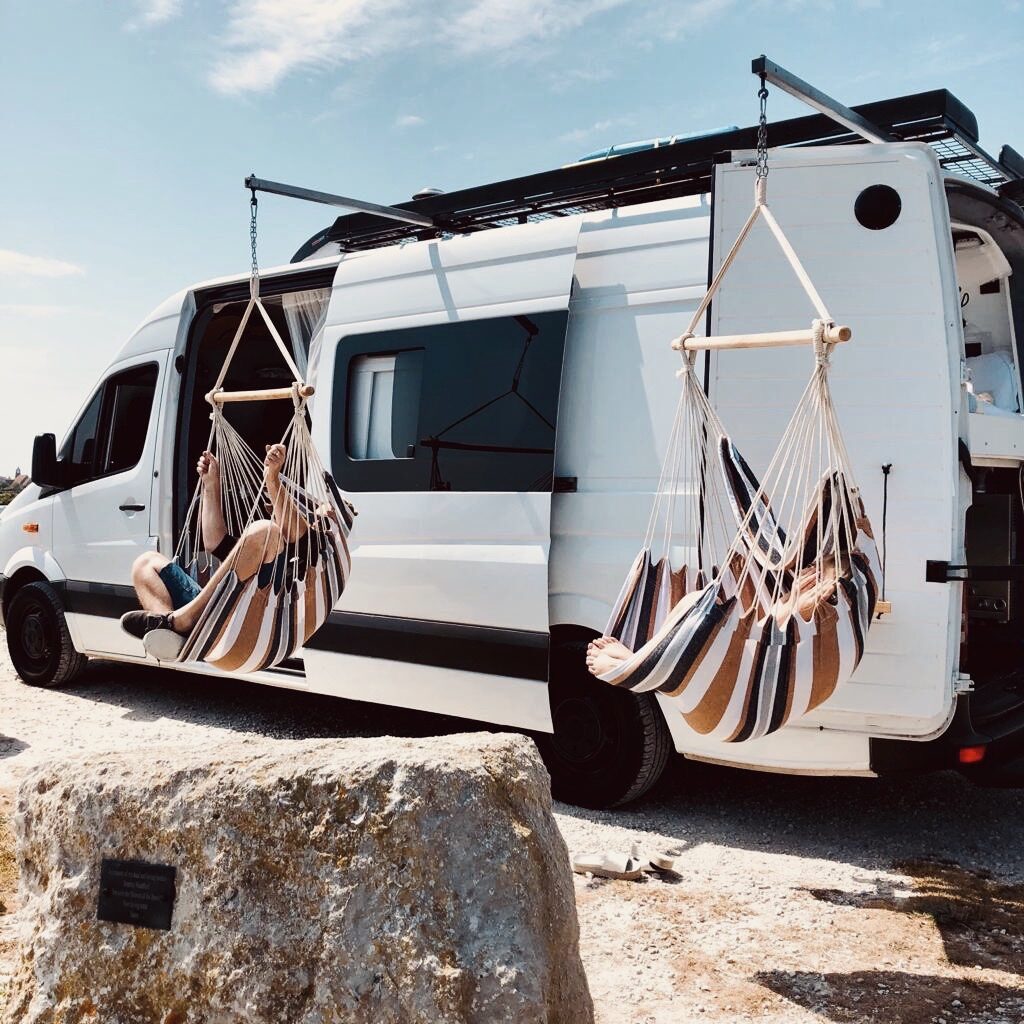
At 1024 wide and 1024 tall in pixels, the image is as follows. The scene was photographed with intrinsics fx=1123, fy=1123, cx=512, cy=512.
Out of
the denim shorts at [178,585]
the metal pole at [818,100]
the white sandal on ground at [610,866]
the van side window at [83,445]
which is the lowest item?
the white sandal on ground at [610,866]

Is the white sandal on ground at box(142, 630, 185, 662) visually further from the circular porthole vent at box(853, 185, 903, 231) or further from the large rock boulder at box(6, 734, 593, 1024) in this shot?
the circular porthole vent at box(853, 185, 903, 231)

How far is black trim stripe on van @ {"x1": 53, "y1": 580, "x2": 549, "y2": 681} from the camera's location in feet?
14.6

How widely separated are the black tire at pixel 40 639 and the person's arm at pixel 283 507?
333cm

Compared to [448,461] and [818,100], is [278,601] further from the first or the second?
[818,100]

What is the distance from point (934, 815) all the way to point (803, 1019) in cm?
198

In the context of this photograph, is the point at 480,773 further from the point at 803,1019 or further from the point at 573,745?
the point at 573,745

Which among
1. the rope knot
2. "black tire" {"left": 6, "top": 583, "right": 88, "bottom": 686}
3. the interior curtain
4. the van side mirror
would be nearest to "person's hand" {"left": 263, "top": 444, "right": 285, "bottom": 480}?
the interior curtain

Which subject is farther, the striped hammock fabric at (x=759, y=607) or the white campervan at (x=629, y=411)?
the white campervan at (x=629, y=411)

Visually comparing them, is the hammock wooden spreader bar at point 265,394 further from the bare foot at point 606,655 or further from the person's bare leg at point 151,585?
the bare foot at point 606,655

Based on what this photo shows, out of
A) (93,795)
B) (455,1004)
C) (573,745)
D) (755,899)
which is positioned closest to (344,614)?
(573,745)

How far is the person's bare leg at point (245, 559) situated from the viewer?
3.93 meters

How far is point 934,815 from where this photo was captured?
4504 millimetres

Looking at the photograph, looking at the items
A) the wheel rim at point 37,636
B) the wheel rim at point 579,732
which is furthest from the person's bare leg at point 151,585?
the wheel rim at point 37,636

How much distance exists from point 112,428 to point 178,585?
2.48 meters
